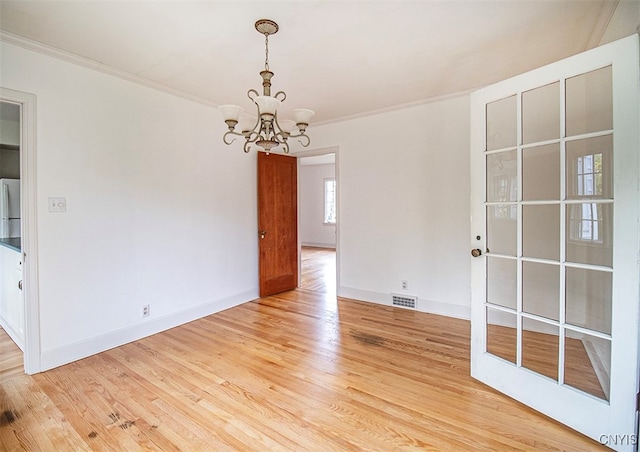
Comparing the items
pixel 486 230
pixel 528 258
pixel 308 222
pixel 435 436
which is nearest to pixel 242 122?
pixel 486 230

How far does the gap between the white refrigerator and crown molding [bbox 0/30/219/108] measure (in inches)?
91.9

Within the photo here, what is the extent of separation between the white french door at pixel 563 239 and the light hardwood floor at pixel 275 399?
250 millimetres

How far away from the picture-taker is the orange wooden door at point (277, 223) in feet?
14.6

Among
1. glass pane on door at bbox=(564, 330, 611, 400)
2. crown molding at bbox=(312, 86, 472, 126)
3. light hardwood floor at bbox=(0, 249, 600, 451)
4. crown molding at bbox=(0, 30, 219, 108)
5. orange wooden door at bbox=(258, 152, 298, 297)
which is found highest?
crown molding at bbox=(312, 86, 472, 126)

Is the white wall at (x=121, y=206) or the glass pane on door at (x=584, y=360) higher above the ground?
the white wall at (x=121, y=206)

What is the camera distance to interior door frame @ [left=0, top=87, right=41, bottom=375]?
237 cm

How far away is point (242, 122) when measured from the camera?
2.18 meters

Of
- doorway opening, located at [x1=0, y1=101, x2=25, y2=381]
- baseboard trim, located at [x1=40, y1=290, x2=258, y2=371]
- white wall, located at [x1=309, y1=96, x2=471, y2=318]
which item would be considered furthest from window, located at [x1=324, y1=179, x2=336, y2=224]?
doorway opening, located at [x1=0, y1=101, x2=25, y2=381]

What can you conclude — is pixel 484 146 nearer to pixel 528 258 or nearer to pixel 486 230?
pixel 486 230

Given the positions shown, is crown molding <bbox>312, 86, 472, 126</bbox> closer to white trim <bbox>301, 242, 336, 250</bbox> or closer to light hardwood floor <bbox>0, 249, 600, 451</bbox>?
light hardwood floor <bbox>0, 249, 600, 451</bbox>

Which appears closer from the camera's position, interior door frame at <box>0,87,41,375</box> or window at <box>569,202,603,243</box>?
window at <box>569,202,603,243</box>

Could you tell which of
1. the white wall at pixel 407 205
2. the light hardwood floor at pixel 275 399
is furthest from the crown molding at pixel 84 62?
the light hardwood floor at pixel 275 399

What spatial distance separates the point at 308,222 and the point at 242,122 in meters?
7.97

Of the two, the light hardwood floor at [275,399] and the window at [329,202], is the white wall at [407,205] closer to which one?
the light hardwood floor at [275,399]
